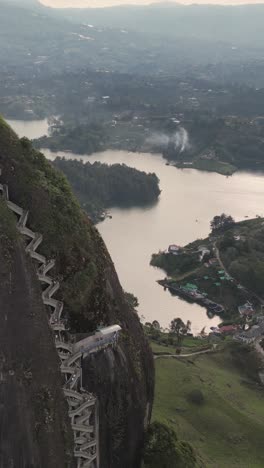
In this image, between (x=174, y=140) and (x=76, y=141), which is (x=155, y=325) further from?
(x=174, y=140)

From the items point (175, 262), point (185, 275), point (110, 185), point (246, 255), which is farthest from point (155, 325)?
point (110, 185)

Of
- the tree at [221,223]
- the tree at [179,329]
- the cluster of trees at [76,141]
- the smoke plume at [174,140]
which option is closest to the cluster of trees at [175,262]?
the tree at [221,223]

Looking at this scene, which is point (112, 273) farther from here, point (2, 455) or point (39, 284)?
point (2, 455)

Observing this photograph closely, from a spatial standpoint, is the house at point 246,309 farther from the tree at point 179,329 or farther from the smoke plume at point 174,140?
the smoke plume at point 174,140

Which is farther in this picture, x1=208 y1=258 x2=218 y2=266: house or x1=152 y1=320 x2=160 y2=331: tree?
x1=208 y1=258 x2=218 y2=266: house

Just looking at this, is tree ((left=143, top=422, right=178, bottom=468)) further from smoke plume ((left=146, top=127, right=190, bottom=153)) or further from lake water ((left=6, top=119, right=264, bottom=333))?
smoke plume ((left=146, top=127, right=190, bottom=153))

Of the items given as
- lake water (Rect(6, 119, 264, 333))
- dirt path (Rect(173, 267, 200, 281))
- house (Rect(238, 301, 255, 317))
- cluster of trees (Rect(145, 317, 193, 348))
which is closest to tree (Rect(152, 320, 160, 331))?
cluster of trees (Rect(145, 317, 193, 348))

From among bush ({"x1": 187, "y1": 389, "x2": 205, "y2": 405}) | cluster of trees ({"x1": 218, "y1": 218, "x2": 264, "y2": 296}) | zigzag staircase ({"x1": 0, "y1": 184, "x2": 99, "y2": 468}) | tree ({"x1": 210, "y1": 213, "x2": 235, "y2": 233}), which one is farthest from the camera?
tree ({"x1": 210, "y1": 213, "x2": 235, "y2": 233})
